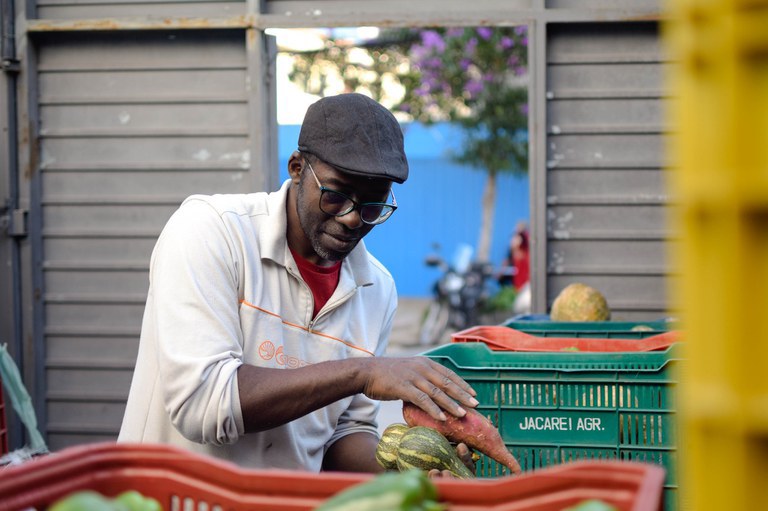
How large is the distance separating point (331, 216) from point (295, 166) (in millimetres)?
281

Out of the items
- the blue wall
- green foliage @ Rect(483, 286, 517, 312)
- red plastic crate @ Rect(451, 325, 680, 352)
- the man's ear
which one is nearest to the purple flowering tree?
→ green foliage @ Rect(483, 286, 517, 312)

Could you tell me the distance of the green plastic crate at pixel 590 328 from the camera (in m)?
4.44

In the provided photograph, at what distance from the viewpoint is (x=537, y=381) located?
3.19 meters

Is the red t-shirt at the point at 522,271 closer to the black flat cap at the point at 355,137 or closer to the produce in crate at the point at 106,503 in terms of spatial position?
the black flat cap at the point at 355,137

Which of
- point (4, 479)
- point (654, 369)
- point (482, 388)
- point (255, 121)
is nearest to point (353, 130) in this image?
point (482, 388)

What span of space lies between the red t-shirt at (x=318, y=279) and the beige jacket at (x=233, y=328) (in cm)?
5

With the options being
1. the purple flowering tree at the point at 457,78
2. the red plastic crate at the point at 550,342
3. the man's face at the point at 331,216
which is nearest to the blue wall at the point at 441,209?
the purple flowering tree at the point at 457,78

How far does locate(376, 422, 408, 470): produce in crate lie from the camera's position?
2.96 m

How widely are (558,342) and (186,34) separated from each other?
3303 millimetres

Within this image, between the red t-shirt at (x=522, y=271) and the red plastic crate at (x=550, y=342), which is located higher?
the red plastic crate at (x=550, y=342)

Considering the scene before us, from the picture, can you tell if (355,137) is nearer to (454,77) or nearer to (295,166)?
(295,166)

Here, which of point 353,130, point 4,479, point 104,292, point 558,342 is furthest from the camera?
point 104,292

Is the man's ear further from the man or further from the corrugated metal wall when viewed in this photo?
the corrugated metal wall

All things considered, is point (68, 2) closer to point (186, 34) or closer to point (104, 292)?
point (186, 34)
